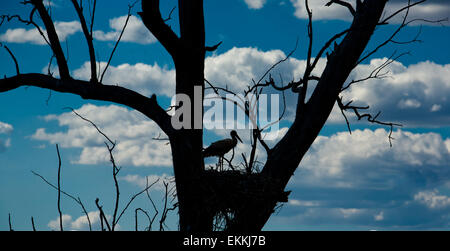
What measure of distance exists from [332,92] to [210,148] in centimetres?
261

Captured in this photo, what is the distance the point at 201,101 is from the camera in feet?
21.9

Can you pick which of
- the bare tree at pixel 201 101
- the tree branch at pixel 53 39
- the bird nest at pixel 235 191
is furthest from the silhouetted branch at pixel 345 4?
the tree branch at pixel 53 39

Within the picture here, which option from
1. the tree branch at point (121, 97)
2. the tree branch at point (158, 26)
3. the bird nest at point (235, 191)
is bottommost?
the bird nest at point (235, 191)

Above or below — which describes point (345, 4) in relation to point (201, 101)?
above

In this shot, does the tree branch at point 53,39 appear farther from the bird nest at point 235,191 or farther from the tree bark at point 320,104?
the tree bark at point 320,104

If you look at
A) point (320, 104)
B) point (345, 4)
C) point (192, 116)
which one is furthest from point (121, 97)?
point (345, 4)

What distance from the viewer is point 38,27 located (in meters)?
7.48

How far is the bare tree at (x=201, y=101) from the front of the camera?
6.61 meters

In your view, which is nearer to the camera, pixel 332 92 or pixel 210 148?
pixel 332 92

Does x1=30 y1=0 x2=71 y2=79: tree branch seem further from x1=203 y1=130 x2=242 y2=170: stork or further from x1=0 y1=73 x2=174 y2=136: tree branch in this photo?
x1=203 y1=130 x2=242 y2=170: stork

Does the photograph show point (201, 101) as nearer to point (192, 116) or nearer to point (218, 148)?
point (192, 116)
